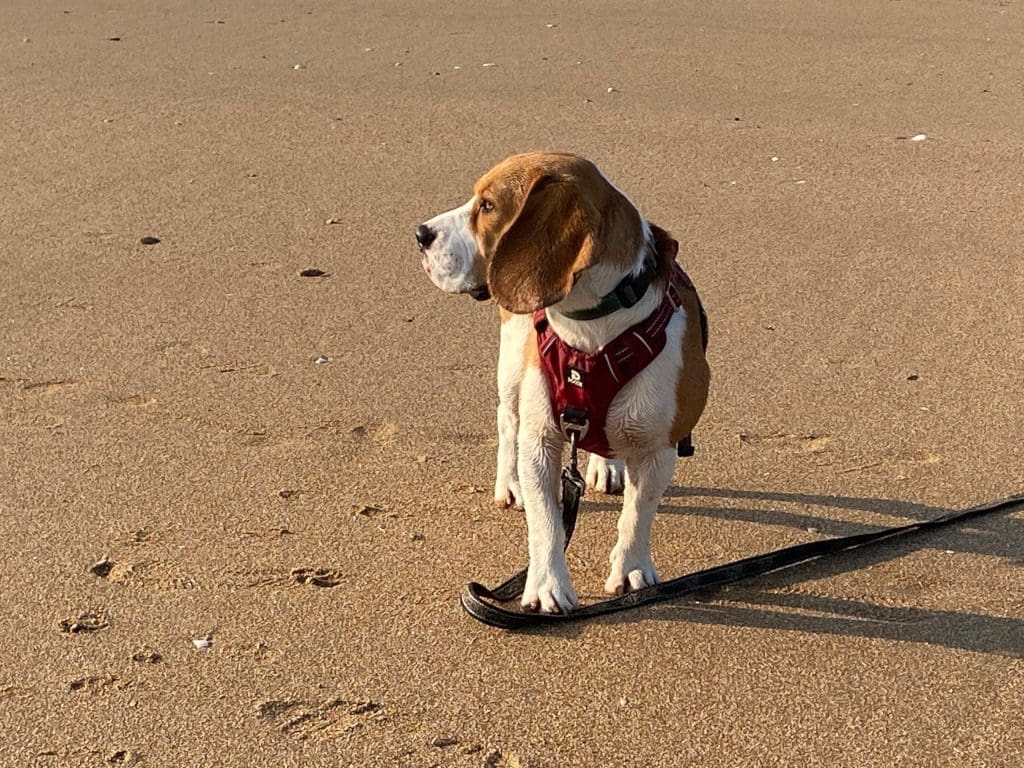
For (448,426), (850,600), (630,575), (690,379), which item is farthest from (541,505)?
(448,426)

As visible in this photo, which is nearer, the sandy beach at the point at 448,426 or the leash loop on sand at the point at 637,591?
the sandy beach at the point at 448,426

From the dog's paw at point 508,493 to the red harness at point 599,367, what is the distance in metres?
0.73

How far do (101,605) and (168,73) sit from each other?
6840 mm

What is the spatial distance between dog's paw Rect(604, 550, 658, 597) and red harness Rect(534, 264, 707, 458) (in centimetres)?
44

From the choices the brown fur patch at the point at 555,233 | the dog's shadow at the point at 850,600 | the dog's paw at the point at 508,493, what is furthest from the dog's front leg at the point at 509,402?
the dog's shadow at the point at 850,600

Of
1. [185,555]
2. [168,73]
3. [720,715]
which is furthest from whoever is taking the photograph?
[168,73]

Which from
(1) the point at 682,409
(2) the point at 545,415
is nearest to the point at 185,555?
(2) the point at 545,415

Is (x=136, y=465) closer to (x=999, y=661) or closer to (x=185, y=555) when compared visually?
(x=185, y=555)

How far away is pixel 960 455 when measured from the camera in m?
4.71

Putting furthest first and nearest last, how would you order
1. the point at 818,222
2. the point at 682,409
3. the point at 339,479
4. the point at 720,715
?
the point at 818,222 → the point at 339,479 → the point at 682,409 → the point at 720,715

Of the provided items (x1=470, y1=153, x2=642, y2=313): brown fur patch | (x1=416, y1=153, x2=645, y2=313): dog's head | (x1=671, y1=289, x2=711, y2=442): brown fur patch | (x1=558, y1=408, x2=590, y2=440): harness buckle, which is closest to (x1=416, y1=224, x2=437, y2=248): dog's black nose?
(x1=416, y1=153, x2=645, y2=313): dog's head

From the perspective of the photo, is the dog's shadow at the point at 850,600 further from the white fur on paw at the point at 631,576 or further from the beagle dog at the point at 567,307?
the beagle dog at the point at 567,307

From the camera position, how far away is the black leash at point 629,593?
376 cm

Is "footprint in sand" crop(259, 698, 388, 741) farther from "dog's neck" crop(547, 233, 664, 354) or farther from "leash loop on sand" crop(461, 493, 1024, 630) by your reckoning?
"dog's neck" crop(547, 233, 664, 354)
